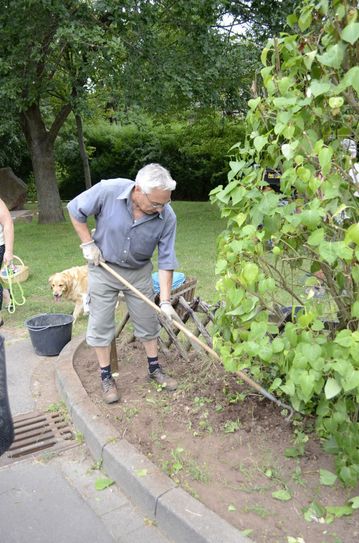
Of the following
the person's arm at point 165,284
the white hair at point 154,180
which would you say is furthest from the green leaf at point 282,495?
the white hair at point 154,180

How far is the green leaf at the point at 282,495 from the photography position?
2.59m

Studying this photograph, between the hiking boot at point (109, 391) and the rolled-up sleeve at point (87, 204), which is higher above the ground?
the rolled-up sleeve at point (87, 204)

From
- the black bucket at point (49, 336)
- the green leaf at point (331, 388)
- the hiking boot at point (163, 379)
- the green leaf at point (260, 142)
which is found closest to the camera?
the green leaf at point (331, 388)

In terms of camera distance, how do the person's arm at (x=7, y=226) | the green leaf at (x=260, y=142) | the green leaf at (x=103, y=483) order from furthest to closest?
the person's arm at (x=7, y=226) < the green leaf at (x=103, y=483) < the green leaf at (x=260, y=142)

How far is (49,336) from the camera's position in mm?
4809

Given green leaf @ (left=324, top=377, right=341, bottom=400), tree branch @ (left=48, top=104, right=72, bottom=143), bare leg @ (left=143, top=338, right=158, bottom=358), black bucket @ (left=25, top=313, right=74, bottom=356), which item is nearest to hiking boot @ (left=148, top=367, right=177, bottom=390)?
bare leg @ (left=143, top=338, right=158, bottom=358)

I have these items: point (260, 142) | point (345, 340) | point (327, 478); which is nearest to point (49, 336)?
point (327, 478)

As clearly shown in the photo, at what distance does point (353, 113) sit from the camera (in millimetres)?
2586

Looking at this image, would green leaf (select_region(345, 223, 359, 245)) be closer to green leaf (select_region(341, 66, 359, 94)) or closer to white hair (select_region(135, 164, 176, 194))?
green leaf (select_region(341, 66, 359, 94))

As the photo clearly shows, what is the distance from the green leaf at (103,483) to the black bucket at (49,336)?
2.03 metres

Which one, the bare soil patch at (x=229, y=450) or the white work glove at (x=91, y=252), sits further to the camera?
the white work glove at (x=91, y=252)

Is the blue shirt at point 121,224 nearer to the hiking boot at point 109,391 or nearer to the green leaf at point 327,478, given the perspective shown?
the hiking boot at point 109,391

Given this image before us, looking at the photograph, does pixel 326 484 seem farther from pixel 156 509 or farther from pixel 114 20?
pixel 114 20

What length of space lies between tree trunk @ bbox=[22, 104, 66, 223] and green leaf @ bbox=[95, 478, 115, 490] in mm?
12055
